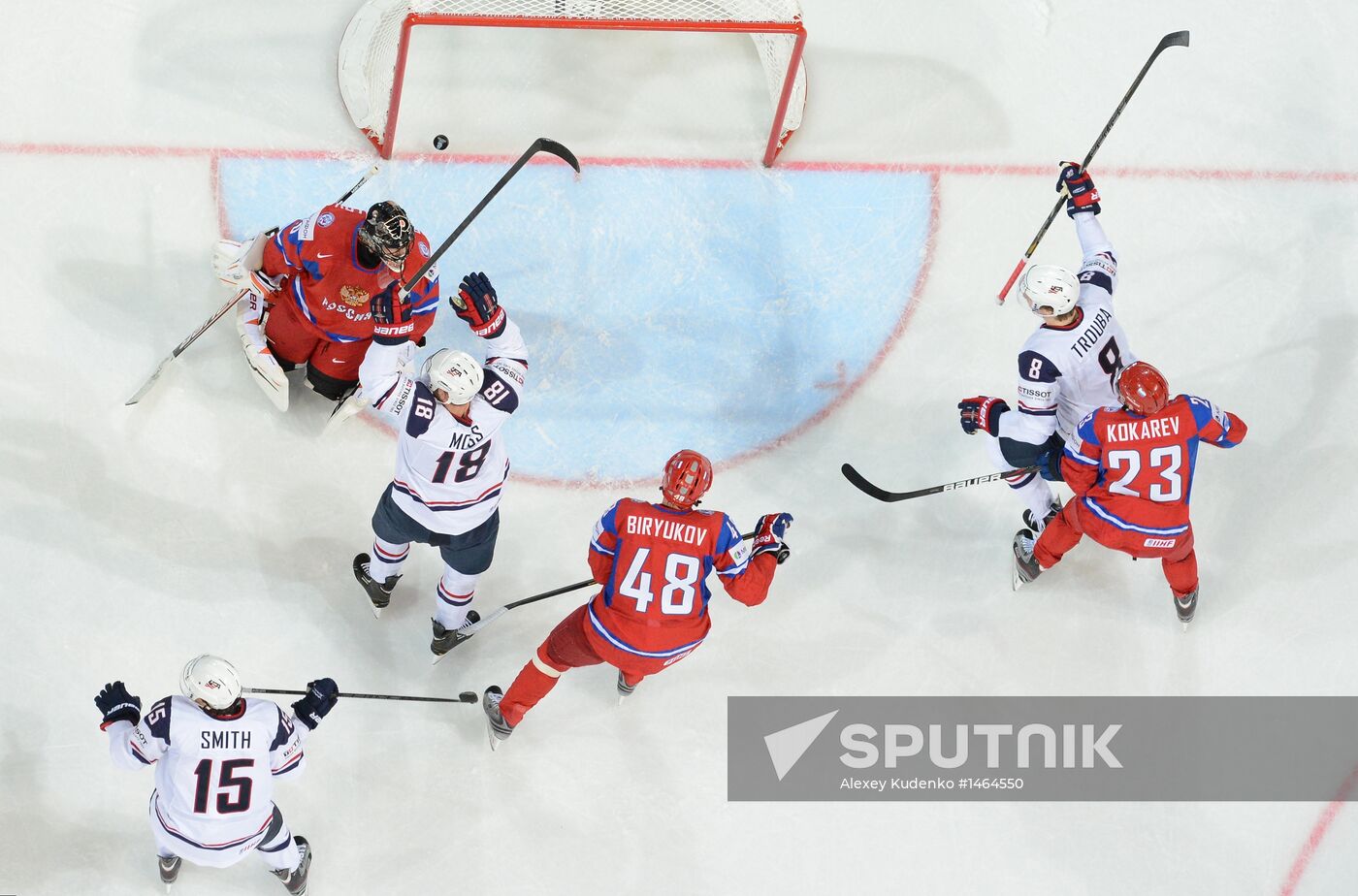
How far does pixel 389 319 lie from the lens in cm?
509

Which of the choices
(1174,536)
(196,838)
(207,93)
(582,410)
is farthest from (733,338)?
(196,838)

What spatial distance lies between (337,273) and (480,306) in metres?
0.53

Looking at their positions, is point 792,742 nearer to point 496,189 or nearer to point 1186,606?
point 1186,606

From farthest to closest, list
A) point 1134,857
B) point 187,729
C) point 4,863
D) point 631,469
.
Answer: point 631,469 < point 1134,857 < point 4,863 < point 187,729

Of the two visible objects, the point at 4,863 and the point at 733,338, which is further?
the point at 733,338

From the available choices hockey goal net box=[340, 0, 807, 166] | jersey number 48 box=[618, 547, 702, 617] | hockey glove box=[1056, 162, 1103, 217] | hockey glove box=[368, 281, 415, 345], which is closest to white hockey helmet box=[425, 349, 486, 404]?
hockey glove box=[368, 281, 415, 345]

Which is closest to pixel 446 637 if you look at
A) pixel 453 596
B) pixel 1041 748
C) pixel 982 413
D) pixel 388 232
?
pixel 453 596

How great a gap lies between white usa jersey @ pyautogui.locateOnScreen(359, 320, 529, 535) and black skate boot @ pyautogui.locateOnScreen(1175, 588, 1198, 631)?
2500mm

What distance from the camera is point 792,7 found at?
600cm

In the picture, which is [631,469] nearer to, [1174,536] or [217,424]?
[217,424]

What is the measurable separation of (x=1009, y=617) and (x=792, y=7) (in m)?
2.37

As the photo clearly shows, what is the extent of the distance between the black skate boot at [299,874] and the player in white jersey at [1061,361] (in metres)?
2.64

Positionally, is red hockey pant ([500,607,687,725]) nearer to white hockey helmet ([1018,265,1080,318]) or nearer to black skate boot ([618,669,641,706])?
black skate boot ([618,669,641,706])

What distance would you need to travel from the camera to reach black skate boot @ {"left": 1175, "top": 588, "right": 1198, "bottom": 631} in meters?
5.89
